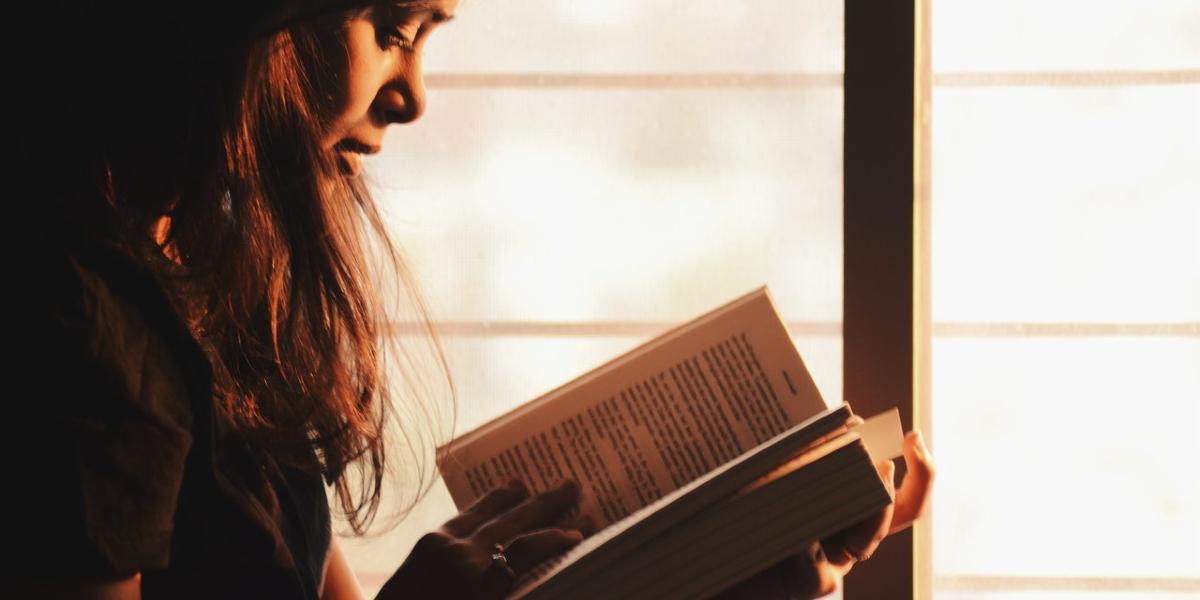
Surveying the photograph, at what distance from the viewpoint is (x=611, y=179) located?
1068 millimetres

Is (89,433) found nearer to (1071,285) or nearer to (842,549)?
(842,549)

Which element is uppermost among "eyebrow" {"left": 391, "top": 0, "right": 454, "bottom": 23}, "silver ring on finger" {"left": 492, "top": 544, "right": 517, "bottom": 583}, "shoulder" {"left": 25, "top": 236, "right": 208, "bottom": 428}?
"eyebrow" {"left": 391, "top": 0, "right": 454, "bottom": 23}

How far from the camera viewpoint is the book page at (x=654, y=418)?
774 mm

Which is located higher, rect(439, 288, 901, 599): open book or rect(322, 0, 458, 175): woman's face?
rect(322, 0, 458, 175): woman's face

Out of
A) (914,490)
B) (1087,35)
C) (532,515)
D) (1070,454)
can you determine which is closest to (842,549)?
(914,490)

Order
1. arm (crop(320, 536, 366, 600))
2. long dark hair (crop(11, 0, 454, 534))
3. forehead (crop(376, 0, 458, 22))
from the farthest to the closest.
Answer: arm (crop(320, 536, 366, 600)) → forehead (crop(376, 0, 458, 22)) → long dark hair (crop(11, 0, 454, 534))

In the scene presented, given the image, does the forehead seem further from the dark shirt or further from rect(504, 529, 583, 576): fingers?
rect(504, 529, 583, 576): fingers

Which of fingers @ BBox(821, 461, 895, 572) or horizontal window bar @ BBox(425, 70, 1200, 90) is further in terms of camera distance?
horizontal window bar @ BBox(425, 70, 1200, 90)

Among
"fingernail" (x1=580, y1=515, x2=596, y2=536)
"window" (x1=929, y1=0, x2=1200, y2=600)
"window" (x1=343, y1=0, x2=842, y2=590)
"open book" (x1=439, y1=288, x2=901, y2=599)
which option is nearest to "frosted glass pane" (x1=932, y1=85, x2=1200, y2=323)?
"window" (x1=929, y1=0, x2=1200, y2=600)

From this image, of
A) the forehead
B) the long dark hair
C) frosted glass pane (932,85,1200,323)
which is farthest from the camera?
frosted glass pane (932,85,1200,323)

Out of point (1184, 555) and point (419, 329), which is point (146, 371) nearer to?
point (419, 329)

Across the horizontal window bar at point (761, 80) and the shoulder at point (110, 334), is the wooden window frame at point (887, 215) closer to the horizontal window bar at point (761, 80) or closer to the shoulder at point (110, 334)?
the horizontal window bar at point (761, 80)

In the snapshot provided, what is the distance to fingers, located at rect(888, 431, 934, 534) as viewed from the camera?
0.90m

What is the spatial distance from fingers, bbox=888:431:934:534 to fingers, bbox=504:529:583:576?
13.1 inches
